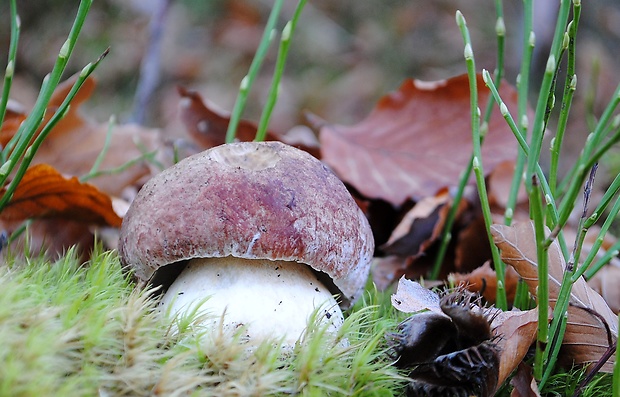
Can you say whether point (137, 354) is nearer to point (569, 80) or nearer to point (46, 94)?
point (46, 94)

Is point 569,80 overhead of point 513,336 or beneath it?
overhead

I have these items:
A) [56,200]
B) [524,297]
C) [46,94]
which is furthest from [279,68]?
[524,297]

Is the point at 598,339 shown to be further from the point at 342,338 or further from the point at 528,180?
the point at 342,338

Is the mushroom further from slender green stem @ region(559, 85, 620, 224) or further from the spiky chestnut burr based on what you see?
slender green stem @ region(559, 85, 620, 224)

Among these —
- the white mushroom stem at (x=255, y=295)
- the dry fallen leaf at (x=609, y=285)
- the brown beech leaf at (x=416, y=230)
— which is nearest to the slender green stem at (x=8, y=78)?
the white mushroom stem at (x=255, y=295)

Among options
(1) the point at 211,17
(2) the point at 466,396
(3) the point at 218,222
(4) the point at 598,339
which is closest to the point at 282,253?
(3) the point at 218,222

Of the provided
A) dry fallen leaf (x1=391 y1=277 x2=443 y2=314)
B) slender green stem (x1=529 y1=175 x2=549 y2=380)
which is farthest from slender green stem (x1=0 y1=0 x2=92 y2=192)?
slender green stem (x1=529 y1=175 x2=549 y2=380)

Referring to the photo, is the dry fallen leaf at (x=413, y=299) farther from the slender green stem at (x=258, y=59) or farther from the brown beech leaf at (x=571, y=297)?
the slender green stem at (x=258, y=59)
